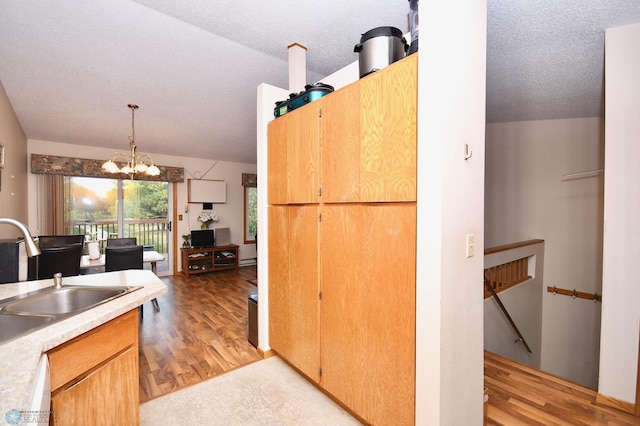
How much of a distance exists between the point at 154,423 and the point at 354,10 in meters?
3.07

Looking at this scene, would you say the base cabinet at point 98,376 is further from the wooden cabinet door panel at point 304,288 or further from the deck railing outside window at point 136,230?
the deck railing outside window at point 136,230

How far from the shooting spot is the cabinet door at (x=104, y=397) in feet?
3.56

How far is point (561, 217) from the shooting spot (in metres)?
4.09

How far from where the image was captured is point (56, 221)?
185 inches

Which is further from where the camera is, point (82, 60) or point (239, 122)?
point (239, 122)

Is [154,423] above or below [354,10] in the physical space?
below

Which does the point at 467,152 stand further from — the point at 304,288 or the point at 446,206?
the point at 304,288

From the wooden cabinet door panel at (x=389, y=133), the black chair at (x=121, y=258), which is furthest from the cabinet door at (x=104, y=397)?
the black chair at (x=121, y=258)

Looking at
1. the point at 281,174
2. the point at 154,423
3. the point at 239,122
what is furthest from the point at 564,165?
the point at 154,423

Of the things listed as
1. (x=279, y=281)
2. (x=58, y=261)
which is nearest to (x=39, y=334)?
(x=279, y=281)

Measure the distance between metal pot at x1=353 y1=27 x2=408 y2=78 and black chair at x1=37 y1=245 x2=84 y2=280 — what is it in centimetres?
344

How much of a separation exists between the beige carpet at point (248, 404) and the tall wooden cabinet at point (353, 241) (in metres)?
0.13

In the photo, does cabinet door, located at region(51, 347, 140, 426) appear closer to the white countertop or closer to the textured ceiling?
the white countertop

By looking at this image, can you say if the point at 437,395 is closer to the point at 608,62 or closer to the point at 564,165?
the point at 608,62
